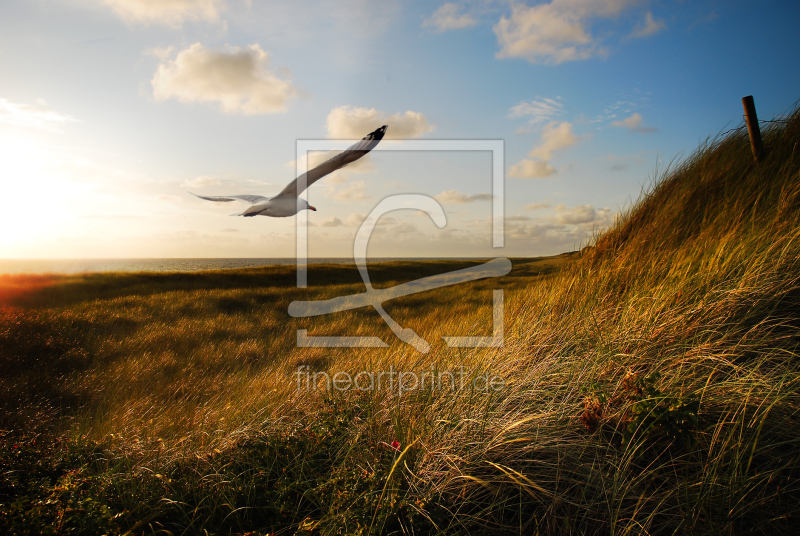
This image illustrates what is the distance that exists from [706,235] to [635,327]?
2129 mm

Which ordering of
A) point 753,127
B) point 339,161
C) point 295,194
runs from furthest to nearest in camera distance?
point 295,194 → point 339,161 → point 753,127

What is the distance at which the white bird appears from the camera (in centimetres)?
583

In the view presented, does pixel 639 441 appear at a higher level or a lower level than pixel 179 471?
higher

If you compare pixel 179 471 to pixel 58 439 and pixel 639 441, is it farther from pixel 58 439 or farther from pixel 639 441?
pixel 639 441

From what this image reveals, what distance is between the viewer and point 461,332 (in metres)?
5.80

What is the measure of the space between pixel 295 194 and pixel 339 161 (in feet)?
4.52

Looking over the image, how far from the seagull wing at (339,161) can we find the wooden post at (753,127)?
18.1ft

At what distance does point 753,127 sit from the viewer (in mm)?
5238

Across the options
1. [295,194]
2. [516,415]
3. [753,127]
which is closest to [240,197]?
[295,194]

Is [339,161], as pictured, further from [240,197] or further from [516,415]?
[516,415]

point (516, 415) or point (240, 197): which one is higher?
point (240, 197)

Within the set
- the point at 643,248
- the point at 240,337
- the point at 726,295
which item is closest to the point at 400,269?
the point at 240,337

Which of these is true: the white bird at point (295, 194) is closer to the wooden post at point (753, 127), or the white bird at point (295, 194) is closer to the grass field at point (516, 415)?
the grass field at point (516, 415)

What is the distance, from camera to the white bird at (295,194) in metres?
5.83
